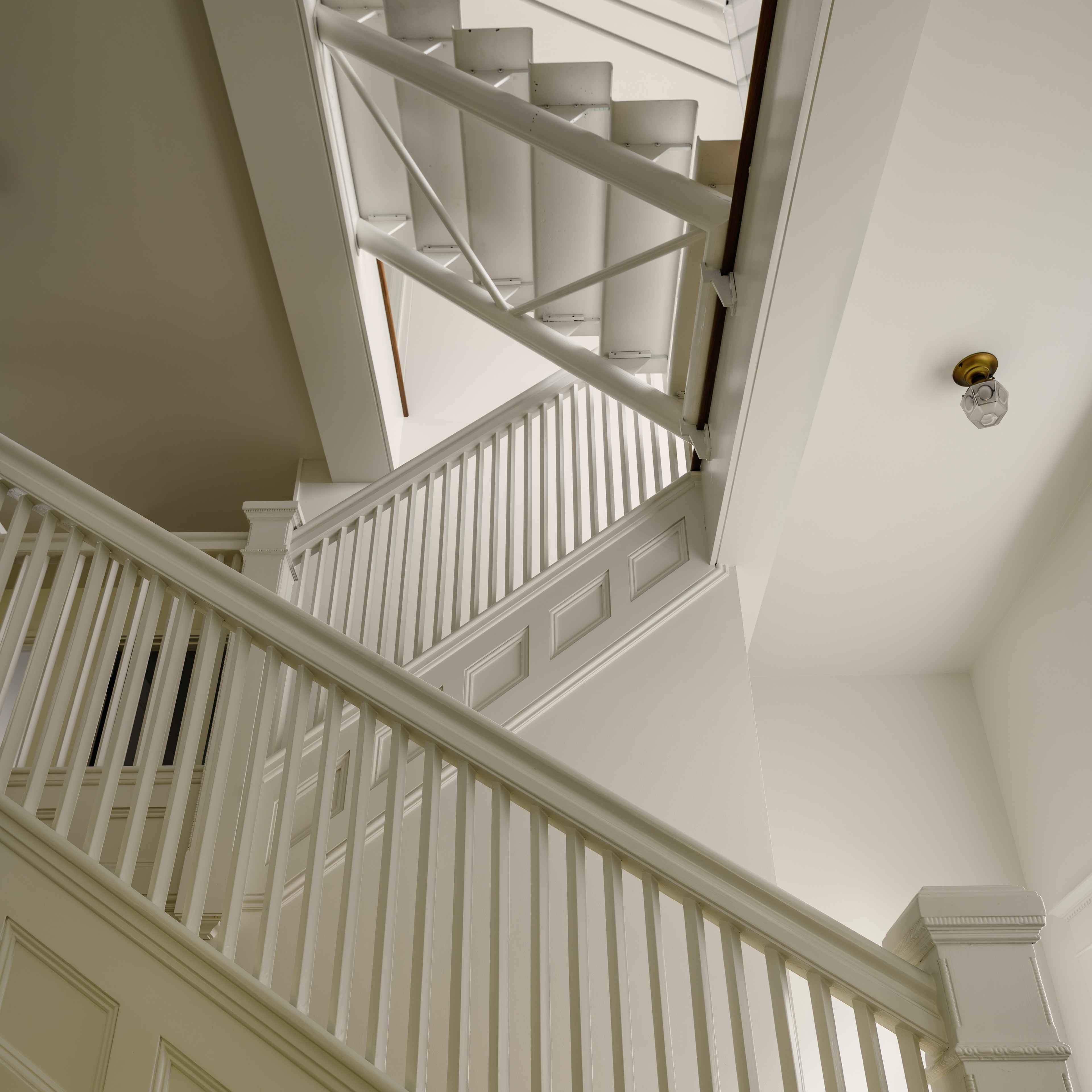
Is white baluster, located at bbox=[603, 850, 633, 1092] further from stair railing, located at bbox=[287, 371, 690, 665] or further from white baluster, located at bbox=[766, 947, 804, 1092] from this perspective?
stair railing, located at bbox=[287, 371, 690, 665]

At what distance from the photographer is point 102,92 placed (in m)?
3.38

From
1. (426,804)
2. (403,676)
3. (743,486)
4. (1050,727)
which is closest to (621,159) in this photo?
(743,486)

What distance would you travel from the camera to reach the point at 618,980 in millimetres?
1436

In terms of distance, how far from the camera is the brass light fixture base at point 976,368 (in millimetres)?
3357

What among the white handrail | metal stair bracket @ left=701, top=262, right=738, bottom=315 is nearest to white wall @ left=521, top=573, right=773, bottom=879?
metal stair bracket @ left=701, top=262, right=738, bottom=315

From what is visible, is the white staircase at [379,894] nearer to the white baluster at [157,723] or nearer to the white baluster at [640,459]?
the white baluster at [157,723]

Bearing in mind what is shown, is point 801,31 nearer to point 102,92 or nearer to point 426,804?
point 426,804

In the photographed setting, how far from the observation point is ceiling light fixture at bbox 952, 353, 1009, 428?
3.23m

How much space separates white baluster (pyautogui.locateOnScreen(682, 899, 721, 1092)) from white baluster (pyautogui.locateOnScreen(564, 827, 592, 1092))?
166 millimetres

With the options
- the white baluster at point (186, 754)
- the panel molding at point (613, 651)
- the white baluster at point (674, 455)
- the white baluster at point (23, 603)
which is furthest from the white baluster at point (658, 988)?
the white baluster at point (674, 455)

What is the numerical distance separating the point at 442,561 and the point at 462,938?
2.30m

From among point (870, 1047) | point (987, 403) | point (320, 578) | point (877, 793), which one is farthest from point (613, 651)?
point (877, 793)

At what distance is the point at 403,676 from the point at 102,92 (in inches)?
111

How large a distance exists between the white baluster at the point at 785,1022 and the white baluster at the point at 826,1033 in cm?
4
